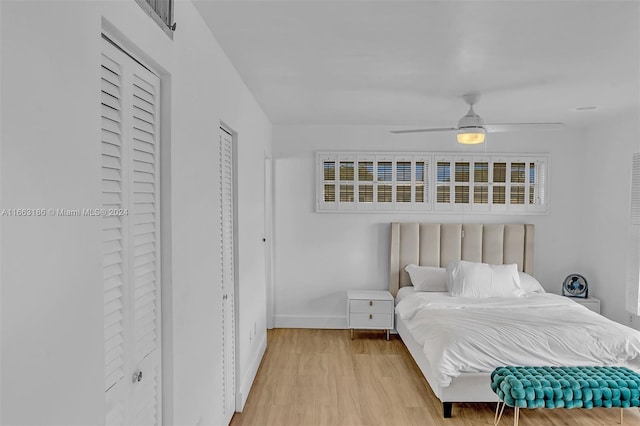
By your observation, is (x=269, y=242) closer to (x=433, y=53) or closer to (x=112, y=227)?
(x=433, y=53)

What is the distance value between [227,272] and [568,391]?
2.33 meters

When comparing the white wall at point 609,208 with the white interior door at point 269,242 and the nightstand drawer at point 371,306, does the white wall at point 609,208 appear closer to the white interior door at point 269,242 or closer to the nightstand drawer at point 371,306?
the nightstand drawer at point 371,306

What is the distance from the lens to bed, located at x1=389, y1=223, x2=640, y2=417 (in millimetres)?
3406

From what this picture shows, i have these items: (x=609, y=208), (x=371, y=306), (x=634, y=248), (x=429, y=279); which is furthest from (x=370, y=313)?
(x=609, y=208)

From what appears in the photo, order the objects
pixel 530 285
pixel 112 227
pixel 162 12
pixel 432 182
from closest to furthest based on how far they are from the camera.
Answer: pixel 112 227, pixel 162 12, pixel 530 285, pixel 432 182

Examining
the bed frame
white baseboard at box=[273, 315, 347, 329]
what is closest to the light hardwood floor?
white baseboard at box=[273, 315, 347, 329]

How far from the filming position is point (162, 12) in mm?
1683

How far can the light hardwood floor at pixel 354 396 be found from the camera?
3332mm

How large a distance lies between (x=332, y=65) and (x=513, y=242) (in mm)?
3588

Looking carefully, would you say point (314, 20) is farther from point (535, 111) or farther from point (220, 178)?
point (535, 111)

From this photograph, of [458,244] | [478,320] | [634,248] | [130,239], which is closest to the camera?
[130,239]

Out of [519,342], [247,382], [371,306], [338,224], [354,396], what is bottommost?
[354,396]

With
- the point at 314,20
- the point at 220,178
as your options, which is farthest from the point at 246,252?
the point at 314,20

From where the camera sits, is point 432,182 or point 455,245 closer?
point 455,245
